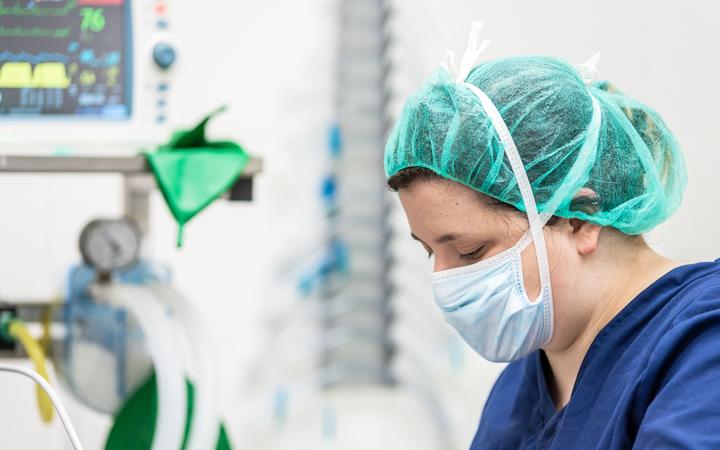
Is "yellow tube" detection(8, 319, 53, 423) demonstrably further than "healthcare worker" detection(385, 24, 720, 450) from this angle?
Yes

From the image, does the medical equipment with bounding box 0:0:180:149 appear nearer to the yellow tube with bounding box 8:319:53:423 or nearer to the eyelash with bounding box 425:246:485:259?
the yellow tube with bounding box 8:319:53:423

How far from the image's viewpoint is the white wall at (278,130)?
1.53m

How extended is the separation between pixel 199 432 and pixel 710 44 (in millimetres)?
1069

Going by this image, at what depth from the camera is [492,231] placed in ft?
4.05

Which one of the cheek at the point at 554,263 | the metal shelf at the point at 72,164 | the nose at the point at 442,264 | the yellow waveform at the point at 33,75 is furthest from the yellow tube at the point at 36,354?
the cheek at the point at 554,263

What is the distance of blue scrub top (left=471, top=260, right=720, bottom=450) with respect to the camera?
0.97m

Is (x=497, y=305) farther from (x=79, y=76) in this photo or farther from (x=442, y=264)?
(x=79, y=76)

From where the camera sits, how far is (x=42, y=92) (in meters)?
1.98

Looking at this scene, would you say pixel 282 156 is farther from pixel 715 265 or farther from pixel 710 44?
pixel 715 265

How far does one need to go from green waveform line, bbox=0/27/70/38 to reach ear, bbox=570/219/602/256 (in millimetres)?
1217

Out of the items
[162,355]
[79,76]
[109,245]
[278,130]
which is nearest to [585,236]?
[162,355]

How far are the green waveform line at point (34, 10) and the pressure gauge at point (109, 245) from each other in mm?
433

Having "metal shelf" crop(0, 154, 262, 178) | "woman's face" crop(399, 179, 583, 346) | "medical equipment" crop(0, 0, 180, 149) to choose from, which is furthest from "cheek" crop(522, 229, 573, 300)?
"medical equipment" crop(0, 0, 180, 149)

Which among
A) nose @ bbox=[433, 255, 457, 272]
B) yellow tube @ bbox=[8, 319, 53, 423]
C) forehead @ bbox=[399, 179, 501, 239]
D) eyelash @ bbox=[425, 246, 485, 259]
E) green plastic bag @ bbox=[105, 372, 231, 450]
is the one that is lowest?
green plastic bag @ bbox=[105, 372, 231, 450]
